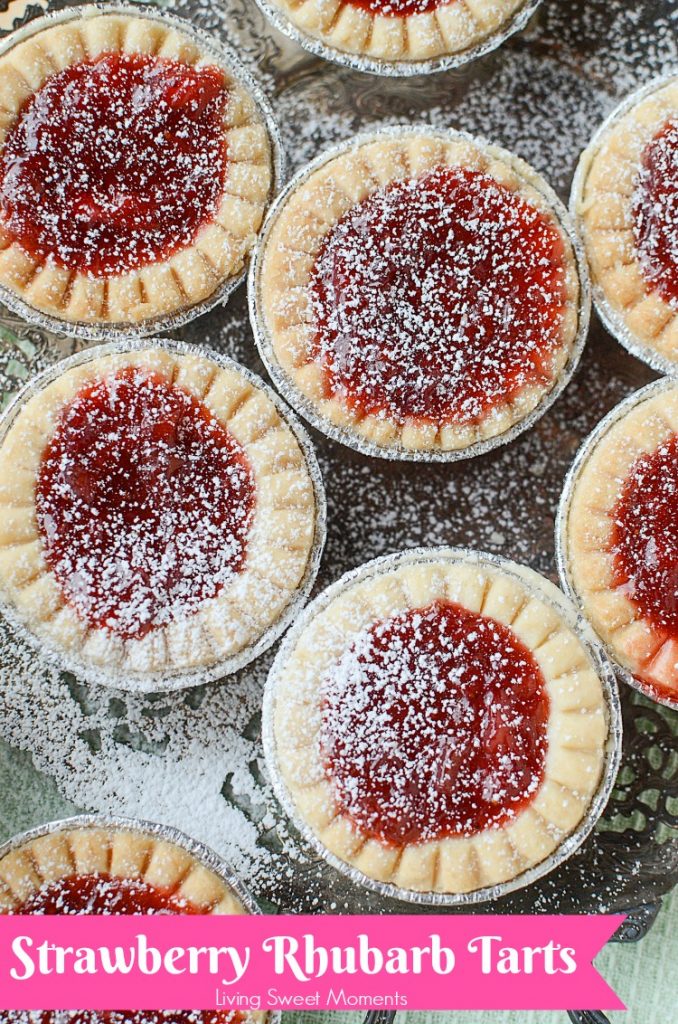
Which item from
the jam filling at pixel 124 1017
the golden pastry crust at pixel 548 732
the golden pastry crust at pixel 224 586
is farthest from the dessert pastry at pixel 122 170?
the jam filling at pixel 124 1017

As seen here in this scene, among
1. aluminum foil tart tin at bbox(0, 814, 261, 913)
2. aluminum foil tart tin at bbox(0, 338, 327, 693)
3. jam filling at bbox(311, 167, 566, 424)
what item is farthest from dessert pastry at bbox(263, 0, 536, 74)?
aluminum foil tart tin at bbox(0, 814, 261, 913)

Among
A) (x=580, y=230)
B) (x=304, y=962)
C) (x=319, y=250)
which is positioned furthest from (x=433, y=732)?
(x=580, y=230)

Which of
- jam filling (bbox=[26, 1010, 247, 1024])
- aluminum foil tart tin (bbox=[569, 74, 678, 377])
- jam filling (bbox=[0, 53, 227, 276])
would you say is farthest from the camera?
aluminum foil tart tin (bbox=[569, 74, 678, 377])

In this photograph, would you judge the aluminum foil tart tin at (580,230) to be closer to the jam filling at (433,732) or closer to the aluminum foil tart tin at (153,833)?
the jam filling at (433,732)

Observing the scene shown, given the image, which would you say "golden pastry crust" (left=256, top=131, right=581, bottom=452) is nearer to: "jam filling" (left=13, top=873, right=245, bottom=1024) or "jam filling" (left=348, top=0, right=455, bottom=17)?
"jam filling" (left=348, top=0, right=455, bottom=17)

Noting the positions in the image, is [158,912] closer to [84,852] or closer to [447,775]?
[84,852]

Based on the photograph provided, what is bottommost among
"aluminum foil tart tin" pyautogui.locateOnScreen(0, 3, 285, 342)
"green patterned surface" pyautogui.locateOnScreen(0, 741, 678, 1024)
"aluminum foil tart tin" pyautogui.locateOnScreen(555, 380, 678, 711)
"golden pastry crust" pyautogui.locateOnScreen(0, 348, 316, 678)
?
"green patterned surface" pyautogui.locateOnScreen(0, 741, 678, 1024)

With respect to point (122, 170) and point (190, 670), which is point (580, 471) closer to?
point (190, 670)
